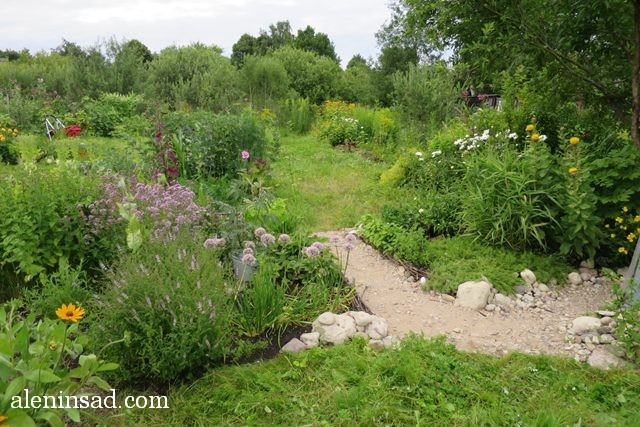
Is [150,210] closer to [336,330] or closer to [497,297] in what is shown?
[336,330]

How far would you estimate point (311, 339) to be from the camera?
3164 mm

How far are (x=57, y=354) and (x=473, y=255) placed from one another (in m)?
3.69

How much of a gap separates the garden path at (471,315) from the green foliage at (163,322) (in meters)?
1.46

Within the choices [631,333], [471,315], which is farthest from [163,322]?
[631,333]

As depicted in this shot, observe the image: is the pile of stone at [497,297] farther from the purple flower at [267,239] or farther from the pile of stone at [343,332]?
the purple flower at [267,239]

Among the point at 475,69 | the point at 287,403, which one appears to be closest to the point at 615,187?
the point at 475,69

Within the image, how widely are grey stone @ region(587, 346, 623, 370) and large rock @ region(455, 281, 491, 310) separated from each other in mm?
Result: 915

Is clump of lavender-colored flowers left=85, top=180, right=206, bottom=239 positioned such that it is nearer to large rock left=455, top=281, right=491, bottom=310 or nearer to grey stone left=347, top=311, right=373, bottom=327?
grey stone left=347, top=311, right=373, bottom=327

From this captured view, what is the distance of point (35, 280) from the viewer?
3.64 metres

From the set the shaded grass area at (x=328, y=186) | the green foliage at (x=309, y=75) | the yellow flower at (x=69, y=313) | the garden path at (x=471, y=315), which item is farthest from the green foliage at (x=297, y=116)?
the yellow flower at (x=69, y=313)

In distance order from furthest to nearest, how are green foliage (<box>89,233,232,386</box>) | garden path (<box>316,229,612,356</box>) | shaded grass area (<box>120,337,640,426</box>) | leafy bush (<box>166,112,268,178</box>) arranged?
leafy bush (<box>166,112,268,178</box>), garden path (<box>316,229,612,356</box>), green foliage (<box>89,233,232,386</box>), shaded grass area (<box>120,337,640,426</box>)

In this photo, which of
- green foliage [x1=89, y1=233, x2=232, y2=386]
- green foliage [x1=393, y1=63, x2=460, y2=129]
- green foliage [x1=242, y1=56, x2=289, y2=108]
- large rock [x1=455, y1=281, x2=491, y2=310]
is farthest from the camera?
green foliage [x1=242, y1=56, x2=289, y2=108]

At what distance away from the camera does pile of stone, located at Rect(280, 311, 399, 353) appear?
3133 millimetres

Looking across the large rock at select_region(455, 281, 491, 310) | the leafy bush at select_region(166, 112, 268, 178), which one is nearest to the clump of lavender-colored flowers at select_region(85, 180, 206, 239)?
the large rock at select_region(455, 281, 491, 310)
